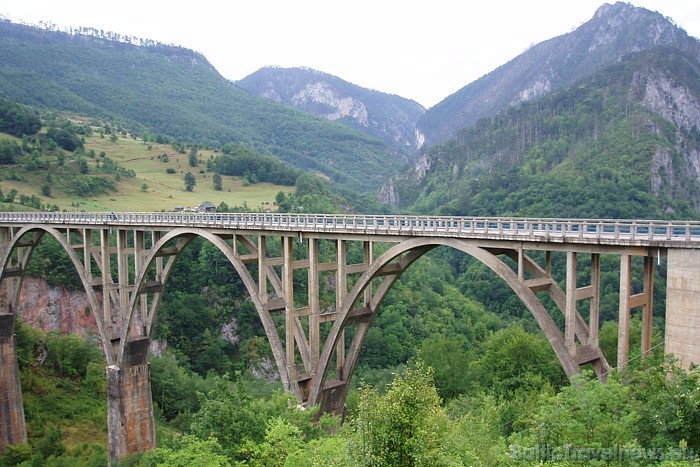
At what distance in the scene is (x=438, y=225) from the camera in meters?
20.9

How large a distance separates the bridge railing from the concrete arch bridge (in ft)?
0.18

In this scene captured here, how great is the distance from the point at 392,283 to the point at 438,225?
4062 mm

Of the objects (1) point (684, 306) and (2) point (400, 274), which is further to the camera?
(2) point (400, 274)

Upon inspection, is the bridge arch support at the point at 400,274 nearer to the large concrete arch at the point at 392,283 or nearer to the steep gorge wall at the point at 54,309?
the large concrete arch at the point at 392,283

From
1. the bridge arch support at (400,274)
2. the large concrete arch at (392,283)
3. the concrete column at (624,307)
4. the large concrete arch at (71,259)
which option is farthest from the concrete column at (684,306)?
the large concrete arch at (71,259)

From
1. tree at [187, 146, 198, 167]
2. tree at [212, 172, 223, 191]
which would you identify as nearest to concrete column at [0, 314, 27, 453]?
tree at [212, 172, 223, 191]

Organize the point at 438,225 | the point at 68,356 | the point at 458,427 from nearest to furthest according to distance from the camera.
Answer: the point at 458,427
the point at 438,225
the point at 68,356

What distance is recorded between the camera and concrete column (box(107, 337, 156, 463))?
3481 cm

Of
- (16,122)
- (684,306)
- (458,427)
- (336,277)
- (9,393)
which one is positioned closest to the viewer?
(684,306)

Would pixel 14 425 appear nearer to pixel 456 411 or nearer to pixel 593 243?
pixel 456 411

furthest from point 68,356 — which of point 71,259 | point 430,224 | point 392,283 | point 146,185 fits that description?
point 146,185

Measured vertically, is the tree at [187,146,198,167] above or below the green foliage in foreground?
above

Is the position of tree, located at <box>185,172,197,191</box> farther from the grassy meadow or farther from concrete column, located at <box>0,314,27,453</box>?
concrete column, located at <box>0,314,27,453</box>

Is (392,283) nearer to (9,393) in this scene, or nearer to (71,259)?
(71,259)
